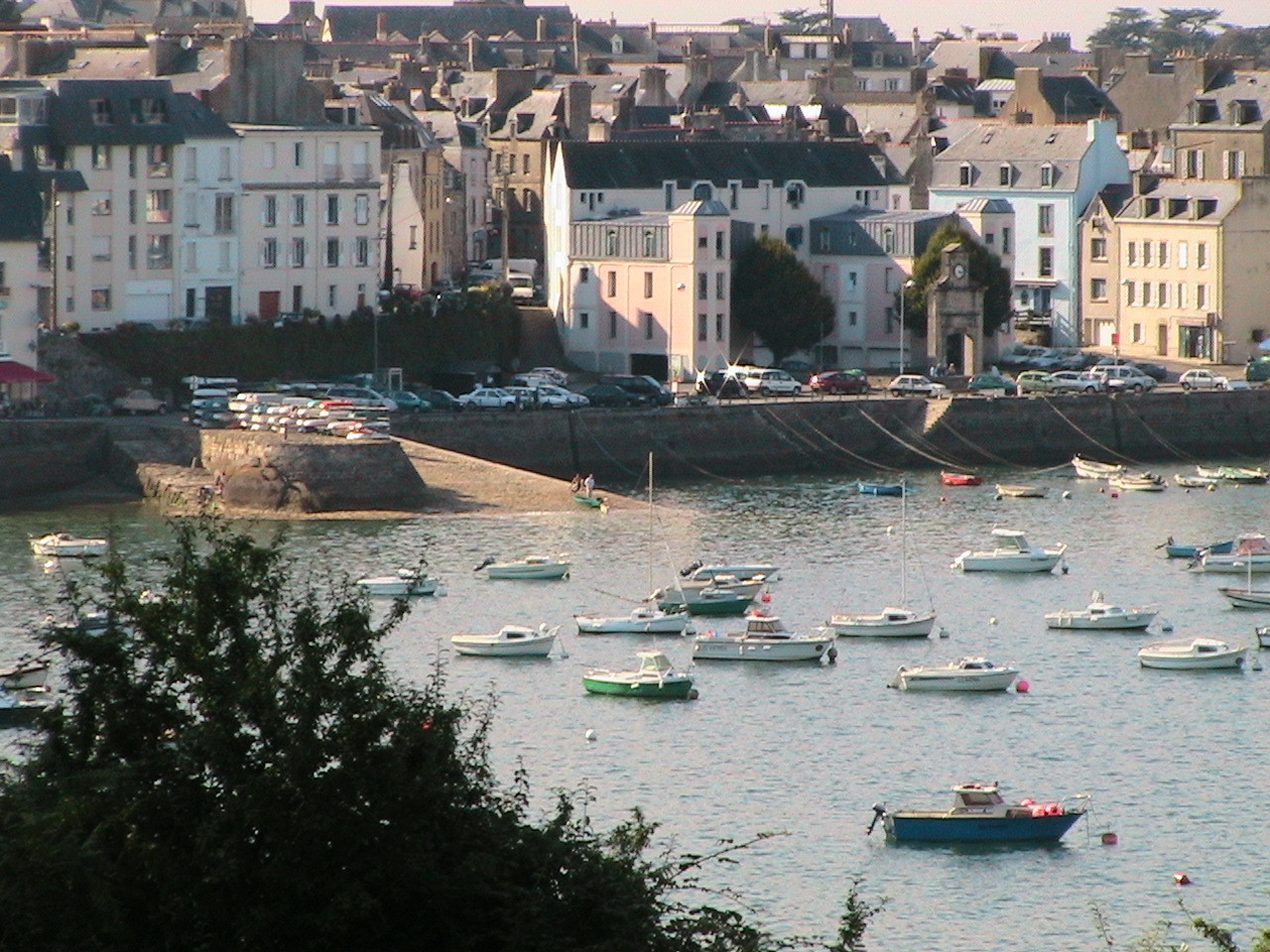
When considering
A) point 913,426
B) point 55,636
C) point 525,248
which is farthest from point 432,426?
point 55,636

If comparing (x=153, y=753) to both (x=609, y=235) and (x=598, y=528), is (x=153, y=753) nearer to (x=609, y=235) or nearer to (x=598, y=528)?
(x=598, y=528)

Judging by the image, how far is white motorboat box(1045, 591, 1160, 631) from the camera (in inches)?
2041

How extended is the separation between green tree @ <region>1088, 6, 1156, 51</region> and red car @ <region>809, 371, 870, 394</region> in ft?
367

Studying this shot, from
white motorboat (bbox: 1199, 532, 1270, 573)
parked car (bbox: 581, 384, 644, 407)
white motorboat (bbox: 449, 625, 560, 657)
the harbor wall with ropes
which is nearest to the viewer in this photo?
white motorboat (bbox: 449, 625, 560, 657)

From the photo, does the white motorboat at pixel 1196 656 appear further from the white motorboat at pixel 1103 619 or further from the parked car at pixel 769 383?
the parked car at pixel 769 383

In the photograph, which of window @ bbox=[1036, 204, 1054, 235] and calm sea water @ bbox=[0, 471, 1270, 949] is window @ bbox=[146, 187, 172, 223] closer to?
calm sea water @ bbox=[0, 471, 1270, 949]

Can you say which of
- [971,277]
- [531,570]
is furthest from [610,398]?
[531,570]

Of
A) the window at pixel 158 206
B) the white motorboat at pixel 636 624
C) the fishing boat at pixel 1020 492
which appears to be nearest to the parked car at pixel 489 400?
the window at pixel 158 206

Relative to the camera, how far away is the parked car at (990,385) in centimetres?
7912

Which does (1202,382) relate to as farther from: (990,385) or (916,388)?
(916,388)

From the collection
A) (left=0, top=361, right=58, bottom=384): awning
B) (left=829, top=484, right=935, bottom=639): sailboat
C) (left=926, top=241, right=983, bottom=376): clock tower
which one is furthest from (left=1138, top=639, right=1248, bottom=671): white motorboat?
(left=926, top=241, right=983, bottom=376): clock tower

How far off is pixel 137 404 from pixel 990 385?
23.3 metres

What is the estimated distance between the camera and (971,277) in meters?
82.2

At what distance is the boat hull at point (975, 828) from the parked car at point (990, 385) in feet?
138
